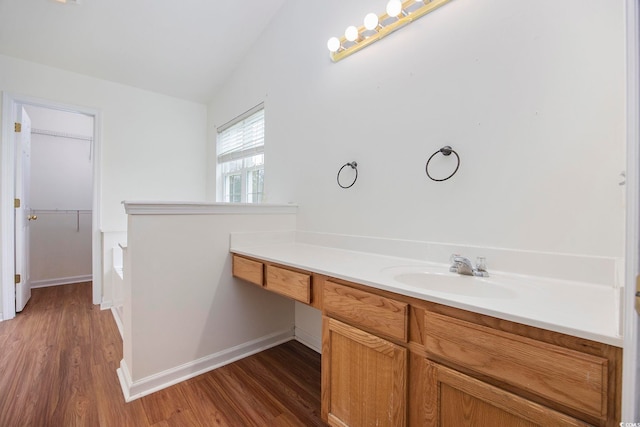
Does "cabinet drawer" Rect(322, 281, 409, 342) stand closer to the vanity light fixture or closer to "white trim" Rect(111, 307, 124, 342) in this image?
the vanity light fixture

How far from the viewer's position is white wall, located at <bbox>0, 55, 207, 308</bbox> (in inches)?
109

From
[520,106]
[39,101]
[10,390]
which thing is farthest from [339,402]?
[39,101]

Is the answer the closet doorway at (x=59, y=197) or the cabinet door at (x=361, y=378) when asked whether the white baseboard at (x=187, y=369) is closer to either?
the cabinet door at (x=361, y=378)

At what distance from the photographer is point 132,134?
3.22 metres

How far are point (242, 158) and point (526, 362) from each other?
9.60ft

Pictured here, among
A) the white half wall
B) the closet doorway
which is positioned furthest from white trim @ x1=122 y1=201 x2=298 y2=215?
the closet doorway

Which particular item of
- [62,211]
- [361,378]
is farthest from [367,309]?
[62,211]

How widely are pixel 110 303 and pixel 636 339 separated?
3813 millimetres

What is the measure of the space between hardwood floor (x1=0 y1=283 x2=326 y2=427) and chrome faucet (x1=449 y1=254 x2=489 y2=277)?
3.33 ft

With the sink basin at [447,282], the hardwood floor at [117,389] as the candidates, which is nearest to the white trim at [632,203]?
the sink basin at [447,282]

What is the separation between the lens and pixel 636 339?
0.53m

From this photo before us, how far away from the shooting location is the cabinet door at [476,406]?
0.72 metres

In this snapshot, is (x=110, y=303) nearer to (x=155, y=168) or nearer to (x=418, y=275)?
(x=155, y=168)

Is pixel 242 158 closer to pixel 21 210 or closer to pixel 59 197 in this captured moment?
pixel 21 210
